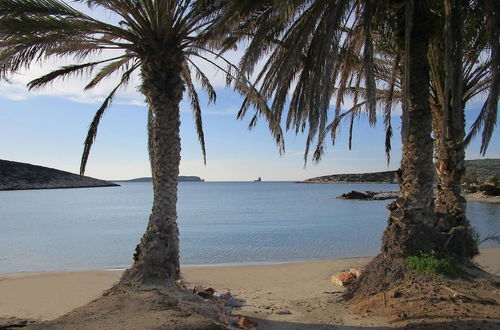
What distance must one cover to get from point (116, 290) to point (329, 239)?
15170mm

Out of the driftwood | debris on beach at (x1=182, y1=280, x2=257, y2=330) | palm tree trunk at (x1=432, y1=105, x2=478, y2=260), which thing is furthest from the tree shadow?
palm tree trunk at (x1=432, y1=105, x2=478, y2=260)

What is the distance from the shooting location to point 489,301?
245 inches

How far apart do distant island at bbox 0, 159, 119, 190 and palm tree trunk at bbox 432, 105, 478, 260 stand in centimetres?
10401

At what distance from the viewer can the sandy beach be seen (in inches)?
270

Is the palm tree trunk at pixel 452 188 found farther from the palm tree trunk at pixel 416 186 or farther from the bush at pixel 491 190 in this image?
the bush at pixel 491 190

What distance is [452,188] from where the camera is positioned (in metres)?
8.85

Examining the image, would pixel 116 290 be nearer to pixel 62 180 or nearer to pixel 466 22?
pixel 466 22

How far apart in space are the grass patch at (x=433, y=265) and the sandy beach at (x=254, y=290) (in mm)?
1266

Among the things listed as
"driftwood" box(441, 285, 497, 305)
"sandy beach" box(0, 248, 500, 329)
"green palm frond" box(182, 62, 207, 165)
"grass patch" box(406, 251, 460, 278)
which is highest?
"green palm frond" box(182, 62, 207, 165)

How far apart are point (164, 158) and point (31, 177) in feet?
Result: 373

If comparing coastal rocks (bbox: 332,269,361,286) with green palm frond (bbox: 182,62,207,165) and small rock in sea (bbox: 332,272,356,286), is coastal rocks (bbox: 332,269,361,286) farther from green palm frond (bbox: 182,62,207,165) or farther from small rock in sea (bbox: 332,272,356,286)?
green palm frond (bbox: 182,62,207,165)

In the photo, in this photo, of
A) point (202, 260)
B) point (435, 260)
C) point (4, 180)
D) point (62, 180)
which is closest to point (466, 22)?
point (435, 260)

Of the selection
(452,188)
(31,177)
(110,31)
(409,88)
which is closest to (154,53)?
(110,31)

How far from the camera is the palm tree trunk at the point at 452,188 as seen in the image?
7699mm
